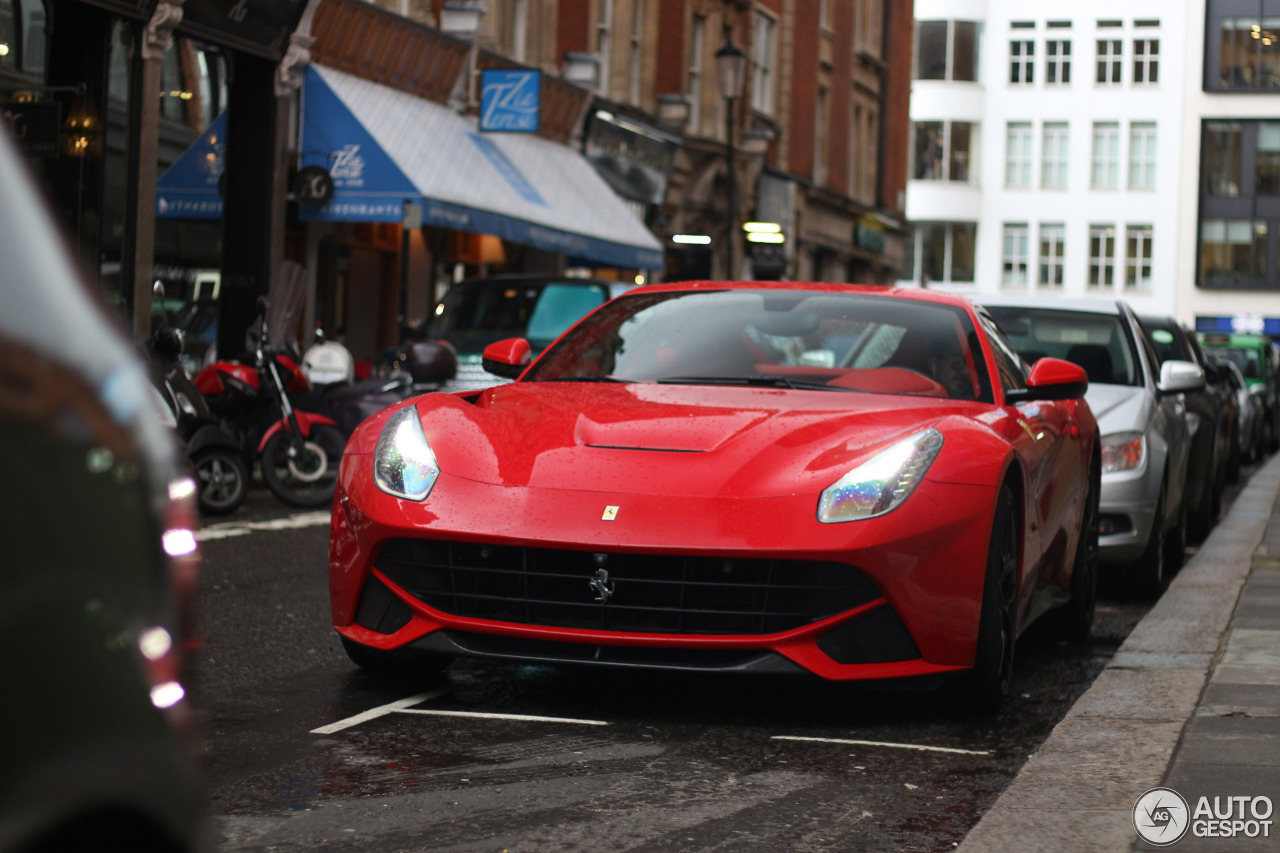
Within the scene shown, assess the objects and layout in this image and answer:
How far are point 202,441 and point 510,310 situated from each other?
590 centimetres

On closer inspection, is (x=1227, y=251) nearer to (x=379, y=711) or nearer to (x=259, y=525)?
(x=259, y=525)

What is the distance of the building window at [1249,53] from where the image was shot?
75.8 metres

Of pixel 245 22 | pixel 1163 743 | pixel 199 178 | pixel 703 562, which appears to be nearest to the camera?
pixel 1163 743

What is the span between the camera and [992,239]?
78.7 meters

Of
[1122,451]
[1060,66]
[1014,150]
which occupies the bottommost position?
[1122,451]

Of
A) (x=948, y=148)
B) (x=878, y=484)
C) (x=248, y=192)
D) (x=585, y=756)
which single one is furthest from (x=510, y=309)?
(x=948, y=148)

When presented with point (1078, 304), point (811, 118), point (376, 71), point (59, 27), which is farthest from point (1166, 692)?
point (811, 118)

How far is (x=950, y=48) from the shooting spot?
7900 centimetres

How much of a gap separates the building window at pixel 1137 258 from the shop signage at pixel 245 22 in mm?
61237

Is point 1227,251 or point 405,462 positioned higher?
A: point 1227,251

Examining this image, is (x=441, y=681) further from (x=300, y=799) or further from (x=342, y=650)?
(x=300, y=799)

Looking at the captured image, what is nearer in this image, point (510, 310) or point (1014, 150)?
point (510, 310)

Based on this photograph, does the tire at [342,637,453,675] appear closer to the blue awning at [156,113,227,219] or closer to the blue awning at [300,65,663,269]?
the blue awning at [156,113,227,219]

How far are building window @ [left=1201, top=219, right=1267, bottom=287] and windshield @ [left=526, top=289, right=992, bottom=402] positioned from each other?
72495 mm
